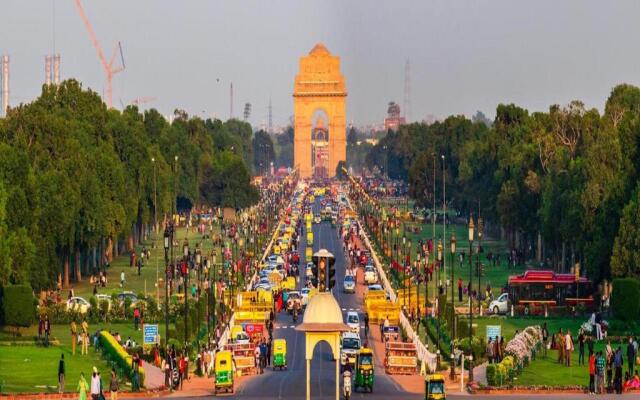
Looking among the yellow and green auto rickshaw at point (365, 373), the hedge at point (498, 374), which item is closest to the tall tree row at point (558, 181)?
Answer: the hedge at point (498, 374)

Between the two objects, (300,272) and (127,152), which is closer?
(300,272)

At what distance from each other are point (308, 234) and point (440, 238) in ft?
27.6

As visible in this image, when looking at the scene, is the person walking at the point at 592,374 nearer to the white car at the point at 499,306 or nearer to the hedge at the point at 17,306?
the hedge at the point at 17,306

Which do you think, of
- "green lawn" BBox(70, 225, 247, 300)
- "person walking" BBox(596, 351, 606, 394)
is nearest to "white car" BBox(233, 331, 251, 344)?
"person walking" BBox(596, 351, 606, 394)

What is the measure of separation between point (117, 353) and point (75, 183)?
108 ft

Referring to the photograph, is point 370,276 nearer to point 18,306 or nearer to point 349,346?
point 18,306

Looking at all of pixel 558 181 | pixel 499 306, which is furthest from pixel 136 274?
pixel 499 306

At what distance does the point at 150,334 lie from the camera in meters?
56.7

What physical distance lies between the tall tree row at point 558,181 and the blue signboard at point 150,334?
20.5 m

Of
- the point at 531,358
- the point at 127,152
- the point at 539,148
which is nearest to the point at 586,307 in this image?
the point at 531,358

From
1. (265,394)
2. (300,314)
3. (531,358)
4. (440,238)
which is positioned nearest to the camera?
(265,394)

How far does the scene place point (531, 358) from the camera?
179 feet

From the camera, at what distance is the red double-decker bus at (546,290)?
72.5m

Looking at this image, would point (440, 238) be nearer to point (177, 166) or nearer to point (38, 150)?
point (177, 166)
